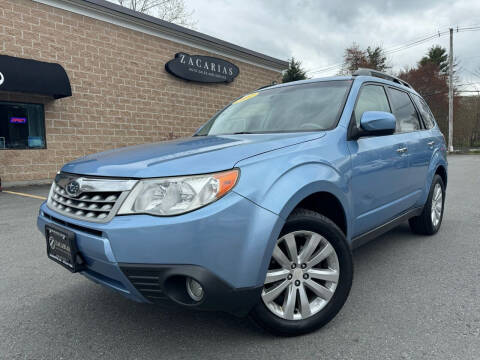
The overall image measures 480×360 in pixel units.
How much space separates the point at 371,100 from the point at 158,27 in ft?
34.5

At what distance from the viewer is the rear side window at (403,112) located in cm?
331

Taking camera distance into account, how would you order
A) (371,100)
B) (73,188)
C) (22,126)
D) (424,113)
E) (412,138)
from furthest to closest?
1. (22,126)
2. (424,113)
3. (412,138)
4. (371,100)
5. (73,188)

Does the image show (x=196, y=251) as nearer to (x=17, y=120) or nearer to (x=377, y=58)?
(x=17, y=120)

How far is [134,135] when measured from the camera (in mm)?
11578

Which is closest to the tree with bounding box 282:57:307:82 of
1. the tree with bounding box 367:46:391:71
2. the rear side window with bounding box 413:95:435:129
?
the tree with bounding box 367:46:391:71

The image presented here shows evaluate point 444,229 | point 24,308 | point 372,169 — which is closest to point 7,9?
point 24,308

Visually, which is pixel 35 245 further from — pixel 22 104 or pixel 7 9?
pixel 7 9

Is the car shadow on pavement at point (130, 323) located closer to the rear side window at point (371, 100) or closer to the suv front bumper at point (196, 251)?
the suv front bumper at point (196, 251)

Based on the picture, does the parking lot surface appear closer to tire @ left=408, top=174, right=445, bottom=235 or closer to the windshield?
tire @ left=408, top=174, right=445, bottom=235

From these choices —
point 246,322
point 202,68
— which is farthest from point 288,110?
point 202,68

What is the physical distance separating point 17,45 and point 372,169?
31.8 feet

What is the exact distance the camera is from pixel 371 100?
2.95 metres

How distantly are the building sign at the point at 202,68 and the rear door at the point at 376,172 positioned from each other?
33.9ft

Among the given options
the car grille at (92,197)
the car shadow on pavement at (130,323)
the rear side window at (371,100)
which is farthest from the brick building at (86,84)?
the rear side window at (371,100)
